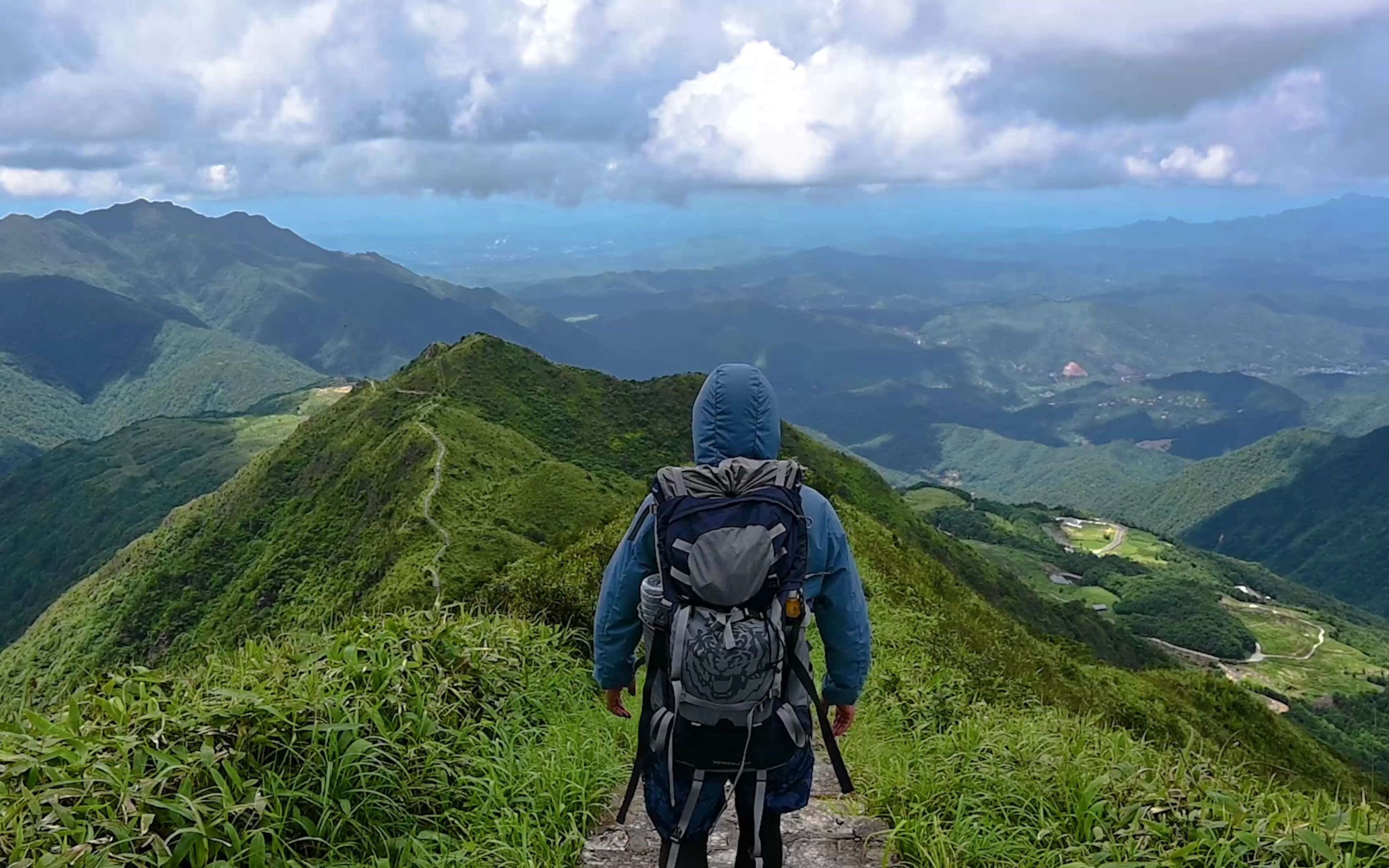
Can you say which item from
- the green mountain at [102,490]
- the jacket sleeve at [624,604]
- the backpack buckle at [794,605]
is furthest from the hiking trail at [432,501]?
the green mountain at [102,490]

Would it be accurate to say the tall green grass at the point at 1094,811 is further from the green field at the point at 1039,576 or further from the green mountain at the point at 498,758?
the green field at the point at 1039,576

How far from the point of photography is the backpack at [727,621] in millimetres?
3527

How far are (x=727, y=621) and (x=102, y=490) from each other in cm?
13250

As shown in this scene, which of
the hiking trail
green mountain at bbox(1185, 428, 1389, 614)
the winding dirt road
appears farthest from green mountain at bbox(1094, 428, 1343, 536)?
the hiking trail

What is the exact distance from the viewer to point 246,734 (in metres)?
4.32

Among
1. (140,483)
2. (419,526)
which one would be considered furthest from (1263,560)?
(140,483)

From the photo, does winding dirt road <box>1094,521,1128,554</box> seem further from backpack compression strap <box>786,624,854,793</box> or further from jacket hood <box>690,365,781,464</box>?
jacket hood <box>690,365,781,464</box>

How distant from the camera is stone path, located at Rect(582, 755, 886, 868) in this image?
476cm

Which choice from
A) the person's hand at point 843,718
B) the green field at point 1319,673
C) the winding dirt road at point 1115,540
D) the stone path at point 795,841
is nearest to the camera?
the person's hand at point 843,718

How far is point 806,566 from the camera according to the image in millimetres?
3711

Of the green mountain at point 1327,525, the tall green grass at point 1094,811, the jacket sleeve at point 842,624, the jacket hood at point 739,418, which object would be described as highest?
the jacket hood at point 739,418

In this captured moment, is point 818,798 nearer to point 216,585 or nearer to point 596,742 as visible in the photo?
point 596,742

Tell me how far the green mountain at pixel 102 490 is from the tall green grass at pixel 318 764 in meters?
87.9

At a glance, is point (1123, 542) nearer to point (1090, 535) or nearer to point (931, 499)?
point (1090, 535)
